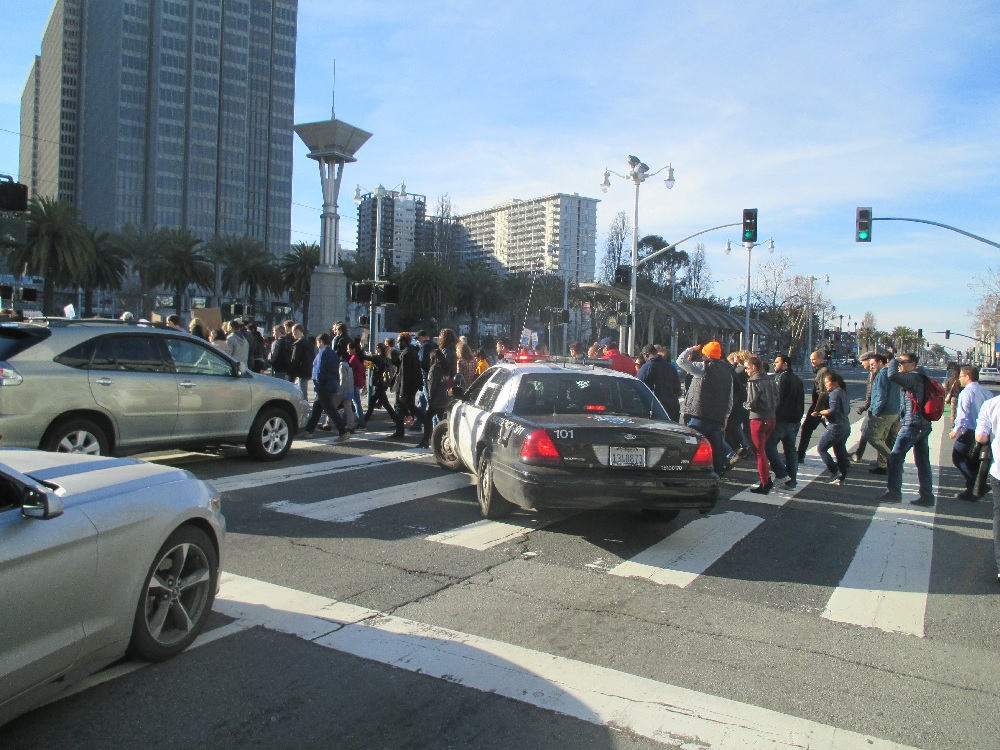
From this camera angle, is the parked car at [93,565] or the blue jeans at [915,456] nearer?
the parked car at [93,565]

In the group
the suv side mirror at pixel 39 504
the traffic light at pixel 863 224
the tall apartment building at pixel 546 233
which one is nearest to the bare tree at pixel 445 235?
the tall apartment building at pixel 546 233

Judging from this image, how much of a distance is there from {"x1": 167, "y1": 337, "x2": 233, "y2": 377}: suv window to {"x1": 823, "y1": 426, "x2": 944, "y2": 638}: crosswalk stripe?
7.36m

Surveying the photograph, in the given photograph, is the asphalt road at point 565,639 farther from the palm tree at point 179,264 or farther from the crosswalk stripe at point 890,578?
the palm tree at point 179,264

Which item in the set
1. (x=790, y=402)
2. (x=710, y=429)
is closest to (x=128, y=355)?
(x=710, y=429)

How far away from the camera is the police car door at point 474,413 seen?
8.02 metres

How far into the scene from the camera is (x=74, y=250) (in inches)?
1820

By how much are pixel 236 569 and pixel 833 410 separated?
7.75 meters

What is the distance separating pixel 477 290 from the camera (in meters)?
73.4

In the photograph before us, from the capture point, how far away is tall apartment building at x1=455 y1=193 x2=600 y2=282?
115 metres

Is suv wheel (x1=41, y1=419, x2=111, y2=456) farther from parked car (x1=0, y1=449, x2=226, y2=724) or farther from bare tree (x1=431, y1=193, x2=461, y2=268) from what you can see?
bare tree (x1=431, y1=193, x2=461, y2=268)

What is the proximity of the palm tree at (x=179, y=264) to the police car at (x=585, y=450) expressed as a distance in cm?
6081

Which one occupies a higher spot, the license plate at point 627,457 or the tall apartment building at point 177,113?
the tall apartment building at point 177,113

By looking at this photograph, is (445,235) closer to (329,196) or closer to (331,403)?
(329,196)

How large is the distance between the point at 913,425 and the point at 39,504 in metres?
8.48
